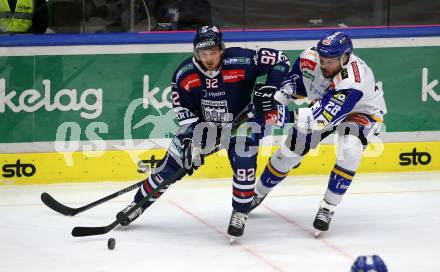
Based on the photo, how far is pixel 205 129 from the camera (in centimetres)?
589

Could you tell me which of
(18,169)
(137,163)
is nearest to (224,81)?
(137,163)

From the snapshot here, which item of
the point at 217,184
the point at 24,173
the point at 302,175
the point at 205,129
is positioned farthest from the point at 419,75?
the point at 24,173

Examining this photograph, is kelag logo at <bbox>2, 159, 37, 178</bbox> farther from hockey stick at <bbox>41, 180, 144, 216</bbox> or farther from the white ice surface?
hockey stick at <bbox>41, 180, 144, 216</bbox>

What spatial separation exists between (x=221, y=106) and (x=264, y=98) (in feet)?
1.14

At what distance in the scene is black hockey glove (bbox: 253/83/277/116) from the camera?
550cm

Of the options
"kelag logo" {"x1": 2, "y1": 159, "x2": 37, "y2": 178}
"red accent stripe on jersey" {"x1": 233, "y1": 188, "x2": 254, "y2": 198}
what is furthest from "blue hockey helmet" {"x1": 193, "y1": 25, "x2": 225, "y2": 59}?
"kelag logo" {"x1": 2, "y1": 159, "x2": 37, "y2": 178}

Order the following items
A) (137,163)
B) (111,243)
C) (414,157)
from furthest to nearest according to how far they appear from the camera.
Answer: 1. (414,157)
2. (137,163)
3. (111,243)

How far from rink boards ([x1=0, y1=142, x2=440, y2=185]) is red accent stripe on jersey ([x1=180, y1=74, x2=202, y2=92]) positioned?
1.35m

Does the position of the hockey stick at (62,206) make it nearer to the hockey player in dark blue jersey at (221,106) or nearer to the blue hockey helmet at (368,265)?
the hockey player in dark blue jersey at (221,106)

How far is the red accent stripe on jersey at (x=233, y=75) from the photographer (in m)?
5.66

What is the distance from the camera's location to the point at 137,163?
726 cm

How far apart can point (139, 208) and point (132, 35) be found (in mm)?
1781

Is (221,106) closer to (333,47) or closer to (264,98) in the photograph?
(264,98)

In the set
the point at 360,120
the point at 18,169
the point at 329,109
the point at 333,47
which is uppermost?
the point at 333,47
